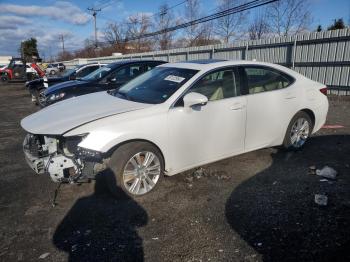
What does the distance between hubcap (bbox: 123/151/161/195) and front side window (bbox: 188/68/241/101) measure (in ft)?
3.56

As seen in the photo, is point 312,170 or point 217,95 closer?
point 217,95

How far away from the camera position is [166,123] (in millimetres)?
3629

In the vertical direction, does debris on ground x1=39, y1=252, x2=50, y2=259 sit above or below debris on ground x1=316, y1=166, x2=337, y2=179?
below

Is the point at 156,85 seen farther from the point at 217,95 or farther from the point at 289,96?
the point at 289,96

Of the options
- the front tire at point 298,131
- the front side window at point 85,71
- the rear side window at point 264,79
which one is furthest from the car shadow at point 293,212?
the front side window at point 85,71

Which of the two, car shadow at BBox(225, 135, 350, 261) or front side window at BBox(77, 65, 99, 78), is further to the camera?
front side window at BBox(77, 65, 99, 78)

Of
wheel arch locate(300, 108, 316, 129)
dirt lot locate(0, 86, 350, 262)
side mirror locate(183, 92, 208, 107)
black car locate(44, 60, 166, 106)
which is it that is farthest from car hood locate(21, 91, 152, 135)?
black car locate(44, 60, 166, 106)

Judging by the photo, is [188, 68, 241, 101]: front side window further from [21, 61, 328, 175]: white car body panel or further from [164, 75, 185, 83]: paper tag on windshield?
[164, 75, 185, 83]: paper tag on windshield

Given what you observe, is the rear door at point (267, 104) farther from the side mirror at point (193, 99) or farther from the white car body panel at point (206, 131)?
the side mirror at point (193, 99)

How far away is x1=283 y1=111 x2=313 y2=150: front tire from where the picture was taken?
5.02 m

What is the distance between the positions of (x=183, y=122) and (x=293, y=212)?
1.67 m

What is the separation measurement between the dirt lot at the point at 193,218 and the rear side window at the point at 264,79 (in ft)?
4.08

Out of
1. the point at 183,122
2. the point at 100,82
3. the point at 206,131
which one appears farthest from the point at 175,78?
the point at 100,82

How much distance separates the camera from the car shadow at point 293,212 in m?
2.68
